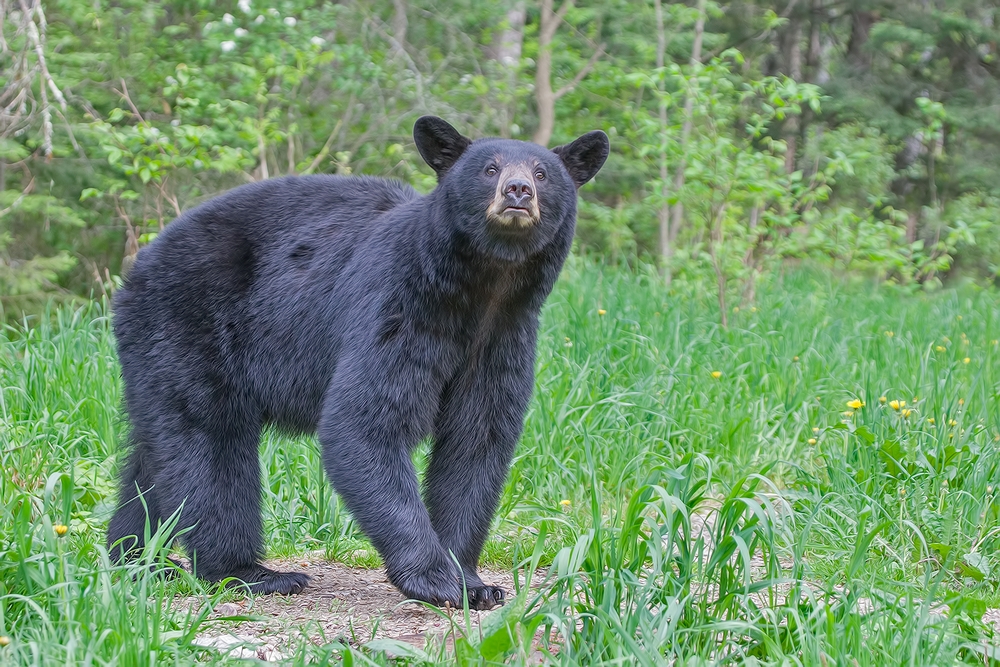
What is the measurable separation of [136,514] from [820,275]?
6.66 metres

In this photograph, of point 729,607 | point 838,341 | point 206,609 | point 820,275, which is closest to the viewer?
point 206,609

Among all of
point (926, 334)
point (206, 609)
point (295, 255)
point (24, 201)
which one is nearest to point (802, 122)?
point (926, 334)

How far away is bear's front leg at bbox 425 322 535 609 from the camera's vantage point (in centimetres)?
330

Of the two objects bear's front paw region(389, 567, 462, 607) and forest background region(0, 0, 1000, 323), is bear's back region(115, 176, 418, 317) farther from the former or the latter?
forest background region(0, 0, 1000, 323)

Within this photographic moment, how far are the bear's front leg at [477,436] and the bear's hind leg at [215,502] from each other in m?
0.56

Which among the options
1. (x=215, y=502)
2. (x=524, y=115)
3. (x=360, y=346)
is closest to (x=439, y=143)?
(x=360, y=346)

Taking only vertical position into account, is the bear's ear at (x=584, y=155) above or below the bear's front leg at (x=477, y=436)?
above

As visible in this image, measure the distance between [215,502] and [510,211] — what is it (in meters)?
1.43

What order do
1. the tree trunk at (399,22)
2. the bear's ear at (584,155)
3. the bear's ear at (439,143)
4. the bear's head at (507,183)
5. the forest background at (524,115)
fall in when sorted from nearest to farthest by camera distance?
the bear's head at (507,183) < the bear's ear at (439,143) < the bear's ear at (584,155) < the forest background at (524,115) < the tree trunk at (399,22)

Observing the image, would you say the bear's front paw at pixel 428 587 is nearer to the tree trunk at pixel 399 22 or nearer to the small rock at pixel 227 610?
the small rock at pixel 227 610

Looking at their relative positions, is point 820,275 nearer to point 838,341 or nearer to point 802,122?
point 838,341

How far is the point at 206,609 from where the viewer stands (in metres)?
2.43

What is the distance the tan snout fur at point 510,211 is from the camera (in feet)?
10.0

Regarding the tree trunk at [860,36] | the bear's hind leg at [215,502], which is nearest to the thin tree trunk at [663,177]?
the bear's hind leg at [215,502]
